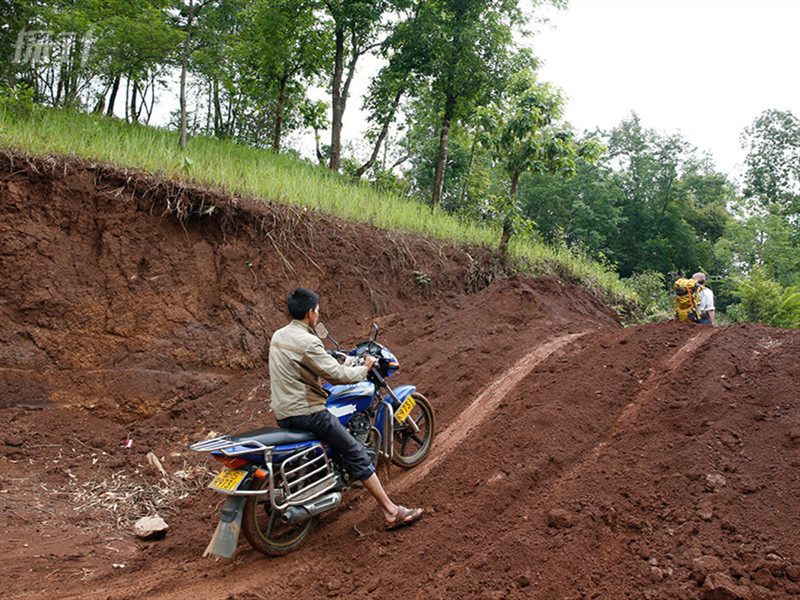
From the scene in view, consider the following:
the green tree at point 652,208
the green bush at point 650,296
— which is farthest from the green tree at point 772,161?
the green bush at point 650,296

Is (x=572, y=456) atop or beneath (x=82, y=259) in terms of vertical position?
beneath

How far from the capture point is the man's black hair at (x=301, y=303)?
158 inches

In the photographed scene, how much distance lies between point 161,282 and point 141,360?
1.09 metres

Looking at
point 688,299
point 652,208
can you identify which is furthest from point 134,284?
point 652,208

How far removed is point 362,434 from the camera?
452 centimetres

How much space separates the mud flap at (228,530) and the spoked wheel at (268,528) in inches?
2.9

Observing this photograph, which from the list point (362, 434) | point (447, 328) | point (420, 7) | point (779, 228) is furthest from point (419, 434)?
point (779, 228)

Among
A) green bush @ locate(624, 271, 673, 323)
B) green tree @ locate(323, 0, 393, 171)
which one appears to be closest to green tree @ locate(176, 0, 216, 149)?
green tree @ locate(323, 0, 393, 171)

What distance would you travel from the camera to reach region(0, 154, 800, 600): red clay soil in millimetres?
3395

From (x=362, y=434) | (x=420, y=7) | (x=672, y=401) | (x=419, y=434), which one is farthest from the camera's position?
(x=420, y=7)

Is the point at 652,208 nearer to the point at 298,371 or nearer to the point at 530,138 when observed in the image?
the point at 530,138

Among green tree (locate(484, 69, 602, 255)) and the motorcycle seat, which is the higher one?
green tree (locate(484, 69, 602, 255))

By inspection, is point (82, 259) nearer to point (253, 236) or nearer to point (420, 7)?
point (253, 236)

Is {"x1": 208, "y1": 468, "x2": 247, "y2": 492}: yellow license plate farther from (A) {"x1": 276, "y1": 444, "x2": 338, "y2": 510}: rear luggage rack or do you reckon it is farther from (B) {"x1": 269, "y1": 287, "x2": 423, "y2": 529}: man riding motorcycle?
(B) {"x1": 269, "y1": 287, "x2": 423, "y2": 529}: man riding motorcycle
